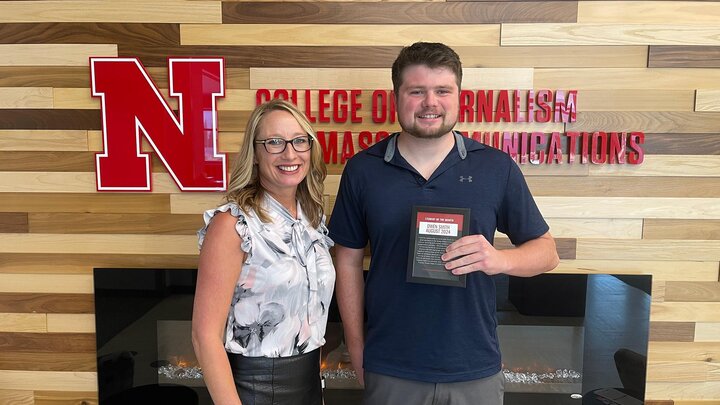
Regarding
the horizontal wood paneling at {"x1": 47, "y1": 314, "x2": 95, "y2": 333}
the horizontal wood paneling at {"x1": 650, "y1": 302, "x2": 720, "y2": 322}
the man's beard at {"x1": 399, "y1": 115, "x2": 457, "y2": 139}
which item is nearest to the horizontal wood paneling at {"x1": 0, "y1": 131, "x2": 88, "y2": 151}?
the horizontal wood paneling at {"x1": 47, "y1": 314, "x2": 95, "y2": 333}

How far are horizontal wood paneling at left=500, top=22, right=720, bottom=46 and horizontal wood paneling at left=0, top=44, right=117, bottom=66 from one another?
178 cm

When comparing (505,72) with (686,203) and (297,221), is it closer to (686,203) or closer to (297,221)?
Result: (686,203)

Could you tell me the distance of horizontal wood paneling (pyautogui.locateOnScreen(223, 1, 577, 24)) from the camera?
2.26 meters

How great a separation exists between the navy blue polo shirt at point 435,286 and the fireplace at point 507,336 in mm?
622

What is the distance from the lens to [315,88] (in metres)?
2.33

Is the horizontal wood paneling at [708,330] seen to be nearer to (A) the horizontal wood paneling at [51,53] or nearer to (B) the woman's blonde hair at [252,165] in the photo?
(B) the woman's blonde hair at [252,165]

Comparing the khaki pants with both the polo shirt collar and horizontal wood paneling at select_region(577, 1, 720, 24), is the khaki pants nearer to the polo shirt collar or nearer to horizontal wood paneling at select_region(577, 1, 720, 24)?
the polo shirt collar

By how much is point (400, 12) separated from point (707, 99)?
1390 millimetres

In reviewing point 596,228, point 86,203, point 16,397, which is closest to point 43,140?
point 86,203

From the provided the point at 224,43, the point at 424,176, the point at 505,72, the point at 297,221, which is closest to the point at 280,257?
the point at 297,221

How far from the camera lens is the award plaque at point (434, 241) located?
64.3 inches

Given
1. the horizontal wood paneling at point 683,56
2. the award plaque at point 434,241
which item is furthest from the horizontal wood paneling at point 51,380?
the horizontal wood paneling at point 683,56

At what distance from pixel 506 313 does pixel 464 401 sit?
73cm

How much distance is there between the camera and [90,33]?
2318 millimetres
